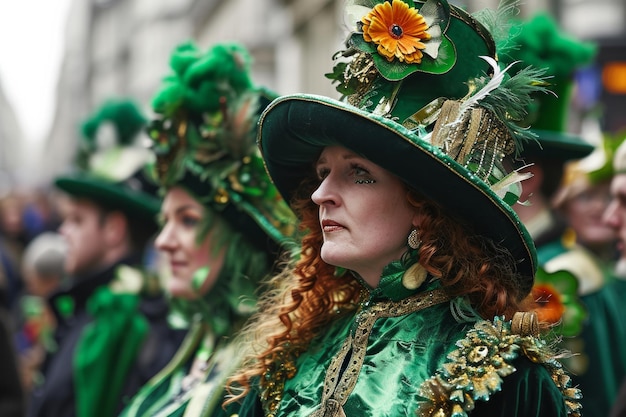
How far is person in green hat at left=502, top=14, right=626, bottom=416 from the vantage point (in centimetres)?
443

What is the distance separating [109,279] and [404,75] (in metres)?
3.45

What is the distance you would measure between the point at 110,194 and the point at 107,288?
0.54 metres

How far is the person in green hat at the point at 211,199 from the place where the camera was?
13.0 ft

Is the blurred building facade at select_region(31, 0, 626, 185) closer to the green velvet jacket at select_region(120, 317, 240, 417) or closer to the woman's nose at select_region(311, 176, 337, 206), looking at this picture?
the woman's nose at select_region(311, 176, 337, 206)

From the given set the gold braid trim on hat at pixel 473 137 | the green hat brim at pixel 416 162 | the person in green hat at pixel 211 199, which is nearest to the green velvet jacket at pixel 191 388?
the person in green hat at pixel 211 199

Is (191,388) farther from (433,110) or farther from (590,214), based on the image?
(590,214)

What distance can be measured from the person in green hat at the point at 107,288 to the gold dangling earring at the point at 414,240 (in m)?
2.62

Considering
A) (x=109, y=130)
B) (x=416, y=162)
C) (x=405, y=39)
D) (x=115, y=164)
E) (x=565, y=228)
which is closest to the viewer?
(x=416, y=162)

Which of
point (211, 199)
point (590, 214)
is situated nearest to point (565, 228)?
point (590, 214)

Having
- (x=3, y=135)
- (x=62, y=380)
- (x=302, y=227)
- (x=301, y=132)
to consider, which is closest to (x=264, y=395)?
(x=302, y=227)

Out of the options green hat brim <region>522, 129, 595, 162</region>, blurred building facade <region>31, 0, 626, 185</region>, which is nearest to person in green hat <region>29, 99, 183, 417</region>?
blurred building facade <region>31, 0, 626, 185</region>

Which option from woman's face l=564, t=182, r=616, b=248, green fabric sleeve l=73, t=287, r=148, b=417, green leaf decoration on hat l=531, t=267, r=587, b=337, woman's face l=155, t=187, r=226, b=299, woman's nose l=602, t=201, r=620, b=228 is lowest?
woman's face l=564, t=182, r=616, b=248

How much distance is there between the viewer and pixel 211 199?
159 inches

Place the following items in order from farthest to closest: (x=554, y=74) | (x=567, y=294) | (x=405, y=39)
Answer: (x=554, y=74) < (x=567, y=294) < (x=405, y=39)
